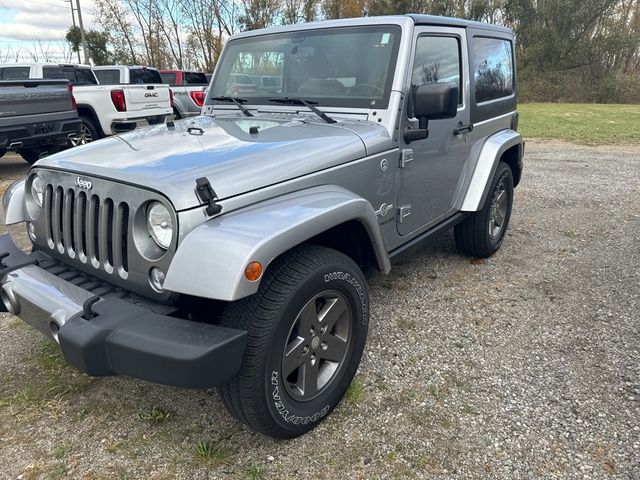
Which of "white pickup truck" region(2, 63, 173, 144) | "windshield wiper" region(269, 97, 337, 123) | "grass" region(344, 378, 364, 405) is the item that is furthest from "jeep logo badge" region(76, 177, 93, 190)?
"white pickup truck" region(2, 63, 173, 144)

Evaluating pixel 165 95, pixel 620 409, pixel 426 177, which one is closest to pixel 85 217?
pixel 426 177

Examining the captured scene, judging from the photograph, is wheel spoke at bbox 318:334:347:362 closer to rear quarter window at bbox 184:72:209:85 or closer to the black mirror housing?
the black mirror housing

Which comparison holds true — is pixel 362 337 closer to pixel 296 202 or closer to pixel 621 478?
pixel 296 202

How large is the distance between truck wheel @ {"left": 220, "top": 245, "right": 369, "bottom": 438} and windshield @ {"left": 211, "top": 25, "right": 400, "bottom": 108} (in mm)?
1256

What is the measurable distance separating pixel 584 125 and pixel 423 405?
1524cm

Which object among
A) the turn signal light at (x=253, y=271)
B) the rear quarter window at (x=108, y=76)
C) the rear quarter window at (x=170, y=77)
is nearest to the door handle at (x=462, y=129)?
the turn signal light at (x=253, y=271)

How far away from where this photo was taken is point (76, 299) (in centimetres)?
212

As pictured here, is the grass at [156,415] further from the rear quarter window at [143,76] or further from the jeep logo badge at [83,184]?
the rear quarter window at [143,76]

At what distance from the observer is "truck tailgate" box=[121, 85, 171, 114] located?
1006 centimetres

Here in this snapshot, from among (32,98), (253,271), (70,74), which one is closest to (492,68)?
(253,271)

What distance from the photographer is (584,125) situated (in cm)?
1514

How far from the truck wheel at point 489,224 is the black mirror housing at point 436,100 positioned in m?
1.48

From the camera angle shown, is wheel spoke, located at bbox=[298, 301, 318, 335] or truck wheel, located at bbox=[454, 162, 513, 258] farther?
truck wheel, located at bbox=[454, 162, 513, 258]

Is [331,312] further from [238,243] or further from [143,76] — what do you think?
[143,76]
